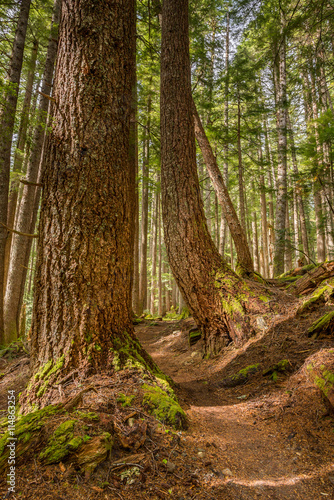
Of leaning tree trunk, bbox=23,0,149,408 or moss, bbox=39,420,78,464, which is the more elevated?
leaning tree trunk, bbox=23,0,149,408

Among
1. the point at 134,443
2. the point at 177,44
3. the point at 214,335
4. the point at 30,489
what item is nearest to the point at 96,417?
the point at 134,443

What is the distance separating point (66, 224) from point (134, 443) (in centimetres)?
199

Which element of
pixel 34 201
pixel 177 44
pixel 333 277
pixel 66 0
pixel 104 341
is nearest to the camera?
pixel 104 341

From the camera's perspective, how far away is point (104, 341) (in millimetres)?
2574

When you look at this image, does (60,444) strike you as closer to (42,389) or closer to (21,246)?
(42,389)

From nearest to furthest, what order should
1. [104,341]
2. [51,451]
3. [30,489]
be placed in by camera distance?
[30,489] < [51,451] < [104,341]

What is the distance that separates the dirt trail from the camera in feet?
5.85

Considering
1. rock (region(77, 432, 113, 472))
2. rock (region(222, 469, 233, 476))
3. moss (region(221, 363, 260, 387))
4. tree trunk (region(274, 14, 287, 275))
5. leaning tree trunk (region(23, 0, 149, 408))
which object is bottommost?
rock (region(222, 469, 233, 476))

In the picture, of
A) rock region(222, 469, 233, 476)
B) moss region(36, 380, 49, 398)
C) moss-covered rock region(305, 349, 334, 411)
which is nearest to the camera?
rock region(222, 469, 233, 476)

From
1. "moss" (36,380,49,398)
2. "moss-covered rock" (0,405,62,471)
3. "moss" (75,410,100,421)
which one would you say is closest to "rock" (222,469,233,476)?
"moss" (75,410,100,421)

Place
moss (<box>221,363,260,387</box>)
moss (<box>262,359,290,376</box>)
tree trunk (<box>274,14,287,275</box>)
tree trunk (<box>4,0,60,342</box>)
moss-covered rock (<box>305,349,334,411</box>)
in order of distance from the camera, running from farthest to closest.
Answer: tree trunk (<box>274,14,287,275</box>) → tree trunk (<box>4,0,60,342</box>) → moss (<box>221,363,260,387</box>) → moss (<box>262,359,290,376</box>) → moss-covered rock (<box>305,349,334,411</box>)

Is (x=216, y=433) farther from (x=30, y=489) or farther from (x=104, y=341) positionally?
(x=30, y=489)

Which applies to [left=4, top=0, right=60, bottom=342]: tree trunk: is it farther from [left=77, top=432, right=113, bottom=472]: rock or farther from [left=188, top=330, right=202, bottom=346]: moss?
[left=77, top=432, right=113, bottom=472]: rock

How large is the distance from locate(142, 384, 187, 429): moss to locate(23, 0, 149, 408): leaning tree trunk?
0.48 m
